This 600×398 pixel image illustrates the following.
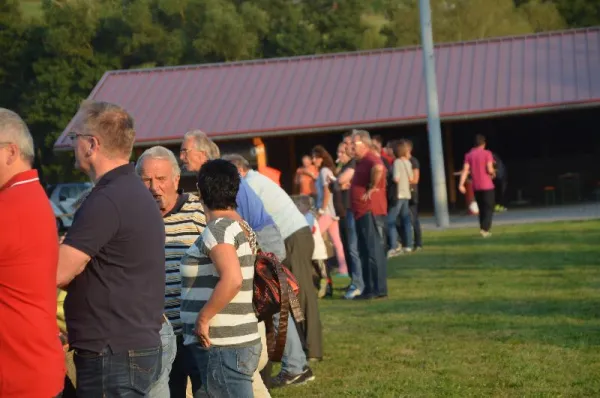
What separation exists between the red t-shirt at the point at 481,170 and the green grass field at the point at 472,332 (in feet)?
9.20

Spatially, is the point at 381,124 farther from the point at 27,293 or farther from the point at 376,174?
the point at 27,293

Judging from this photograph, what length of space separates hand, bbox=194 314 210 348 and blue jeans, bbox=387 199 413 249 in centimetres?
1401

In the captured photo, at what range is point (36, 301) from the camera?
14.0ft

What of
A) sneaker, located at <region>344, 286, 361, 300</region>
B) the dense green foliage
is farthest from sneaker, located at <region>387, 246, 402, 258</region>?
the dense green foliage

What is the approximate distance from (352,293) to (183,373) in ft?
27.2

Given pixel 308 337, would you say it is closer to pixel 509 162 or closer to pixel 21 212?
pixel 21 212

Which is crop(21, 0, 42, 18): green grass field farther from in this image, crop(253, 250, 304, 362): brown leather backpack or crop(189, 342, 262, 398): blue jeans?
crop(189, 342, 262, 398): blue jeans

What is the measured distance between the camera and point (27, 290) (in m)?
4.22

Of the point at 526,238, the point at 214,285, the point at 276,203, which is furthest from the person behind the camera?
the point at 526,238

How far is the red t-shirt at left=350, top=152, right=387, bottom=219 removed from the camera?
47.3ft

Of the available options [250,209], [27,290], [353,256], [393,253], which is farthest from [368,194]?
[27,290]

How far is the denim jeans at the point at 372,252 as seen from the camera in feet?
47.0

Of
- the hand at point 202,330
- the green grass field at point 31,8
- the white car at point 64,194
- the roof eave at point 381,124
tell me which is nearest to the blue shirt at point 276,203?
the hand at point 202,330

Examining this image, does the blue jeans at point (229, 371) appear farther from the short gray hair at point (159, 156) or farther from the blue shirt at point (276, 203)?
the blue shirt at point (276, 203)
